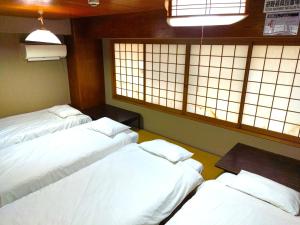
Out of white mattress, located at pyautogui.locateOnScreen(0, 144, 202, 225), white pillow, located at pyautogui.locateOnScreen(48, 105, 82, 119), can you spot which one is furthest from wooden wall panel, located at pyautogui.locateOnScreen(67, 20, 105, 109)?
white mattress, located at pyautogui.locateOnScreen(0, 144, 202, 225)

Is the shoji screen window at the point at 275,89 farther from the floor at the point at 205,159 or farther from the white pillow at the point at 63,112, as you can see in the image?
the white pillow at the point at 63,112

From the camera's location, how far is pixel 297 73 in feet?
9.00

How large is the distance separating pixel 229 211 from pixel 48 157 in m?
2.16

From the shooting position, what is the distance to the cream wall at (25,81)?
4.05 meters

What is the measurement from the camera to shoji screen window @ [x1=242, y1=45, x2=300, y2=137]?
2.79m

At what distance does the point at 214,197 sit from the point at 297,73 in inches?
75.9

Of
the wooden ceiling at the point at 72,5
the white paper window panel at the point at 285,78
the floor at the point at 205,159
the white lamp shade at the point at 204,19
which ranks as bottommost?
the floor at the point at 205,159

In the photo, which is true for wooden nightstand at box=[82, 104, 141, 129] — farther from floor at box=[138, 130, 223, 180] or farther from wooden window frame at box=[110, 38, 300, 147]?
wooden window frame at box=[110, 38, 300, 147]

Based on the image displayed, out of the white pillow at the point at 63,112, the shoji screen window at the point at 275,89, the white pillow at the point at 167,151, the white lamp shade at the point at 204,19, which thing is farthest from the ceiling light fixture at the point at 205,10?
the white pillow at the point at 63,112

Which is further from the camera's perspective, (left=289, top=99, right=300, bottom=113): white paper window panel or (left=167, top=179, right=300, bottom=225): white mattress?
(left=289, top=99, right=300, bottom=113): white paper window panel

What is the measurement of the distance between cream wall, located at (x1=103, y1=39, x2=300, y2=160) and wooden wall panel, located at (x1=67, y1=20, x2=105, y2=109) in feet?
0.71

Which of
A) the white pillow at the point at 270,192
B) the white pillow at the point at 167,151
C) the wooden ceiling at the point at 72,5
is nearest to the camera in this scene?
the white pillow at the point at 270,192

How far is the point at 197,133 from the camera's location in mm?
3785

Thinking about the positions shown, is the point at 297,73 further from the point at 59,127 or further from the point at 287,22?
the point at 59,127
